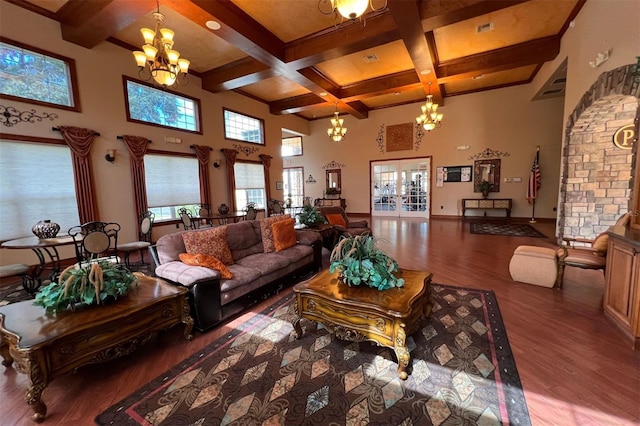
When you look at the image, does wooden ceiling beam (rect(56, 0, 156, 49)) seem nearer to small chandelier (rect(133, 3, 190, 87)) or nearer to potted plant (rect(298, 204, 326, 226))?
small chandelier (rect(133, 3, 190, 87))

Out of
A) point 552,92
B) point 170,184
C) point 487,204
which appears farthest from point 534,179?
point 170,184

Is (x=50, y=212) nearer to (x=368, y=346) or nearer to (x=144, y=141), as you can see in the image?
(x=144, y=141)

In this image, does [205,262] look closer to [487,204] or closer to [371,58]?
[371,58]

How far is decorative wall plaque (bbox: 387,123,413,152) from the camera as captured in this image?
966 cm

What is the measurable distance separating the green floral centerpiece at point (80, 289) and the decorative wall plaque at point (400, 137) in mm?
9527

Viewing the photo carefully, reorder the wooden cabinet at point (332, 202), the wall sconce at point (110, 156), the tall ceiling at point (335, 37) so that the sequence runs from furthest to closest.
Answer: the wooden cabinet at point (332, 202), the wall sconce at point (110, 156), the tall ceiling at point (335, 37)

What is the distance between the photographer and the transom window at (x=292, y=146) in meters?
12.0

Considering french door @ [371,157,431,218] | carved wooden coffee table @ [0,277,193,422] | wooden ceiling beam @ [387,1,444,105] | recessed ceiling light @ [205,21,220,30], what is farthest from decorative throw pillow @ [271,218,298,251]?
french door @ [371,157,431,218]

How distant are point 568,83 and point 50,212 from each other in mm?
9535

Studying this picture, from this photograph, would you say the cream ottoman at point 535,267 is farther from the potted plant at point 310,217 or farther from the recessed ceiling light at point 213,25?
the recessed ceiling light at point 213,25

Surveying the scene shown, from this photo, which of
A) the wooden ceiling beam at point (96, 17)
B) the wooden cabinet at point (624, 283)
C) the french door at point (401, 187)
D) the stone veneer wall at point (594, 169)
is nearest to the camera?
the wooden cabinet at point (624, 283)

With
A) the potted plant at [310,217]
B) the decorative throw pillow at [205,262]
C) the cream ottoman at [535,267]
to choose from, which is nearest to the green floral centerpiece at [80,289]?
the decorative throw pillow at [205,262]

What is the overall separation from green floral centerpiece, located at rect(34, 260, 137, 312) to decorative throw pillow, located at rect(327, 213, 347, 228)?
3793 millimetres

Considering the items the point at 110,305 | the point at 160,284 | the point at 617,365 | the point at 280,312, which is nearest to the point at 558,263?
the point at 617,365
